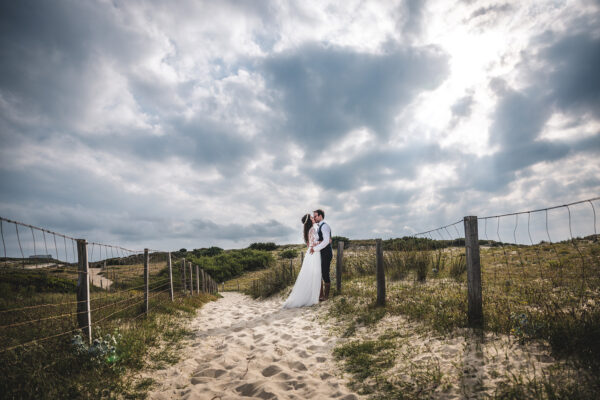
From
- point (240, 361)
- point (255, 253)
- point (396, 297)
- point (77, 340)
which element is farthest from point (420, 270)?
point (255, 253)

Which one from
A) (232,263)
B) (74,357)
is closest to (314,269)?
(74,357)

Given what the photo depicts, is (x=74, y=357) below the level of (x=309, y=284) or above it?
above

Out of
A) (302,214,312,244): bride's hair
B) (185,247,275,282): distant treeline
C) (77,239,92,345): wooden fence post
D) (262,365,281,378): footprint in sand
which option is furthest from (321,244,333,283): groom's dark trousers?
(185,247,275,282): distant treeline

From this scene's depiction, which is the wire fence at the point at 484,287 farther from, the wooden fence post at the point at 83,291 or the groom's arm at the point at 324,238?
the wooden fence post at the point at 83,291

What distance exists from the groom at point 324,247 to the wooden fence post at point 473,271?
12.7 ft

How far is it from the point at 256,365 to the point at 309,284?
3.99 m

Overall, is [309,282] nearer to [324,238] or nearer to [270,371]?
[324,238]

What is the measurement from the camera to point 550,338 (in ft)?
9.91

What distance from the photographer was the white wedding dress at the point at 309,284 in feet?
25.3

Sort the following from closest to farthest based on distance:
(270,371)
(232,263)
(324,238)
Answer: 1. (270,371)
2. (324,238)
3. (232,263)

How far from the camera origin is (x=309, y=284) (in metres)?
7.75

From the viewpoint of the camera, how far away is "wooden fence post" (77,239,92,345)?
3.80 m

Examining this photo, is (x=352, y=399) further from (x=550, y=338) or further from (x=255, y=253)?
(x=255, y=253)

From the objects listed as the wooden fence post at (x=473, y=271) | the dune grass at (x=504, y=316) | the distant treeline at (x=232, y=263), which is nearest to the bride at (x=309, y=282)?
the dune grass at (x=504, y=316)
